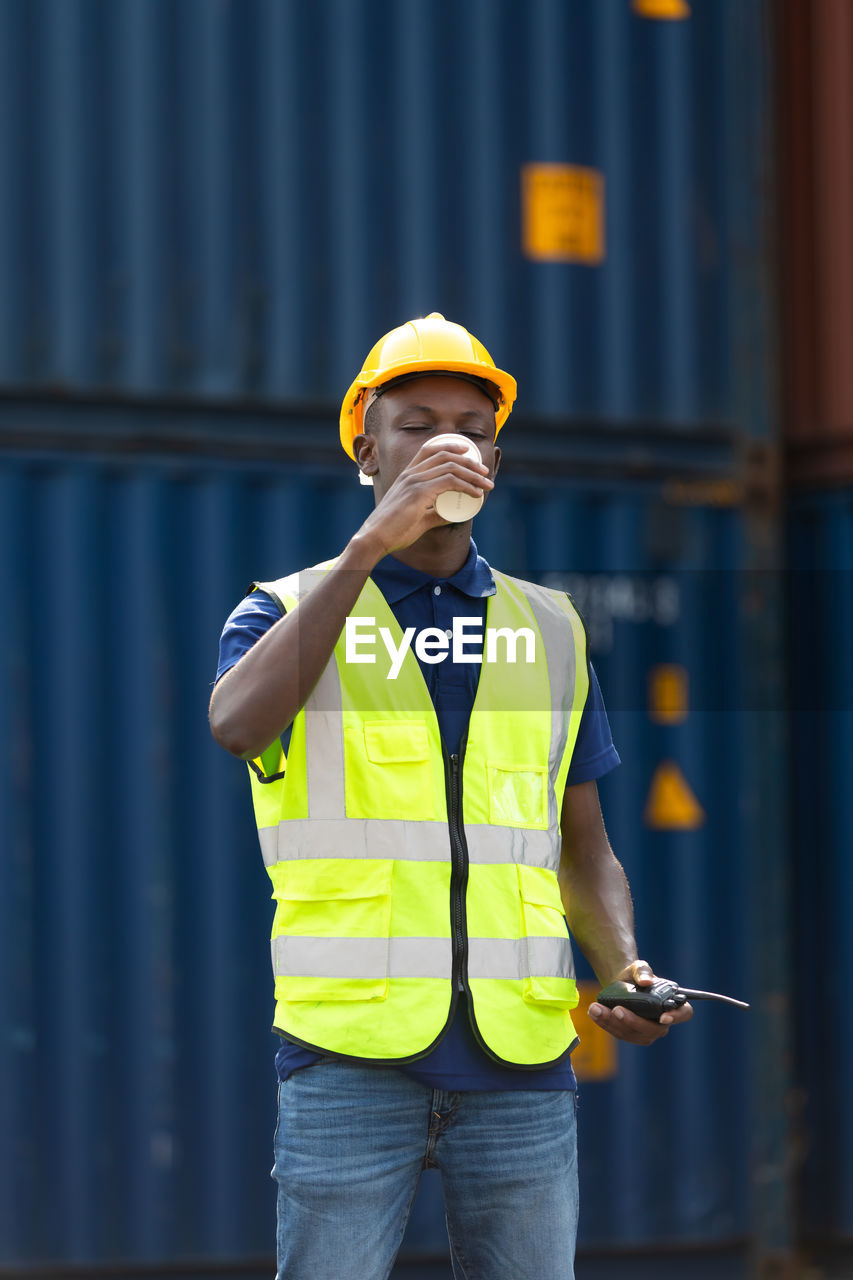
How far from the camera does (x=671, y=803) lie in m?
5.02

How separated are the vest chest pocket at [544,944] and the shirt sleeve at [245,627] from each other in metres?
0.52

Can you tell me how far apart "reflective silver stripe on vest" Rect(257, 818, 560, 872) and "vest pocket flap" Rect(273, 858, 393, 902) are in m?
0.01

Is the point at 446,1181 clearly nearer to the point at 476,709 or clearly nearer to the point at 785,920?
the point at 476,709

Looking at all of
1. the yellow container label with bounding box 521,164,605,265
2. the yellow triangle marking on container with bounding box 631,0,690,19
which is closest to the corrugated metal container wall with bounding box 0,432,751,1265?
Result: the yellow container label with bounding box 521,164,605,265

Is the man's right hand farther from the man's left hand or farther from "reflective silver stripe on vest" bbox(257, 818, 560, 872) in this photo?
the man's left hand

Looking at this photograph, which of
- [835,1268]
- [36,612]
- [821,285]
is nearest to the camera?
[36,612]

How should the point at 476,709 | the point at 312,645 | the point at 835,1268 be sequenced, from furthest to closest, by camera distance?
the point at 835,1268 → the point at 476,709 → the point at 312,645

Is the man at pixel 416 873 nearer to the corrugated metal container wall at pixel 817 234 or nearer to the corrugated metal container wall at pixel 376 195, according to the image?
the corrugated metal container wall at pixel 376 195

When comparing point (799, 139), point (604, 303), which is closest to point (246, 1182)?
point (604, 303)

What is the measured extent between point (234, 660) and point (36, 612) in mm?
2635

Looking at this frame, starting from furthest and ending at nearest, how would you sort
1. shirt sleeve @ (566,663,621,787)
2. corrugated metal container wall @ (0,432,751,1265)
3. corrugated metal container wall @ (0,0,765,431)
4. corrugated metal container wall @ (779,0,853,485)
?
corrugated metal container wall @ (779,0,853,485)
corrugated metal container wall @ (0,0,765,431)
corrugated metal container wall @ (0,432,751,1265)
shirt sleeve @ (566,663,621,787)

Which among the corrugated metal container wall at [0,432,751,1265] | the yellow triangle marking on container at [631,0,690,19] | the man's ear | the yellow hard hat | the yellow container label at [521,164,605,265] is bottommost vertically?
the corrugated metal container wall at [0,432,751,1265]

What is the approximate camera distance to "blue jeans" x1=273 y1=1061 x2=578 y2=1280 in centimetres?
185

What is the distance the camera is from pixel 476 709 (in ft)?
6.73
